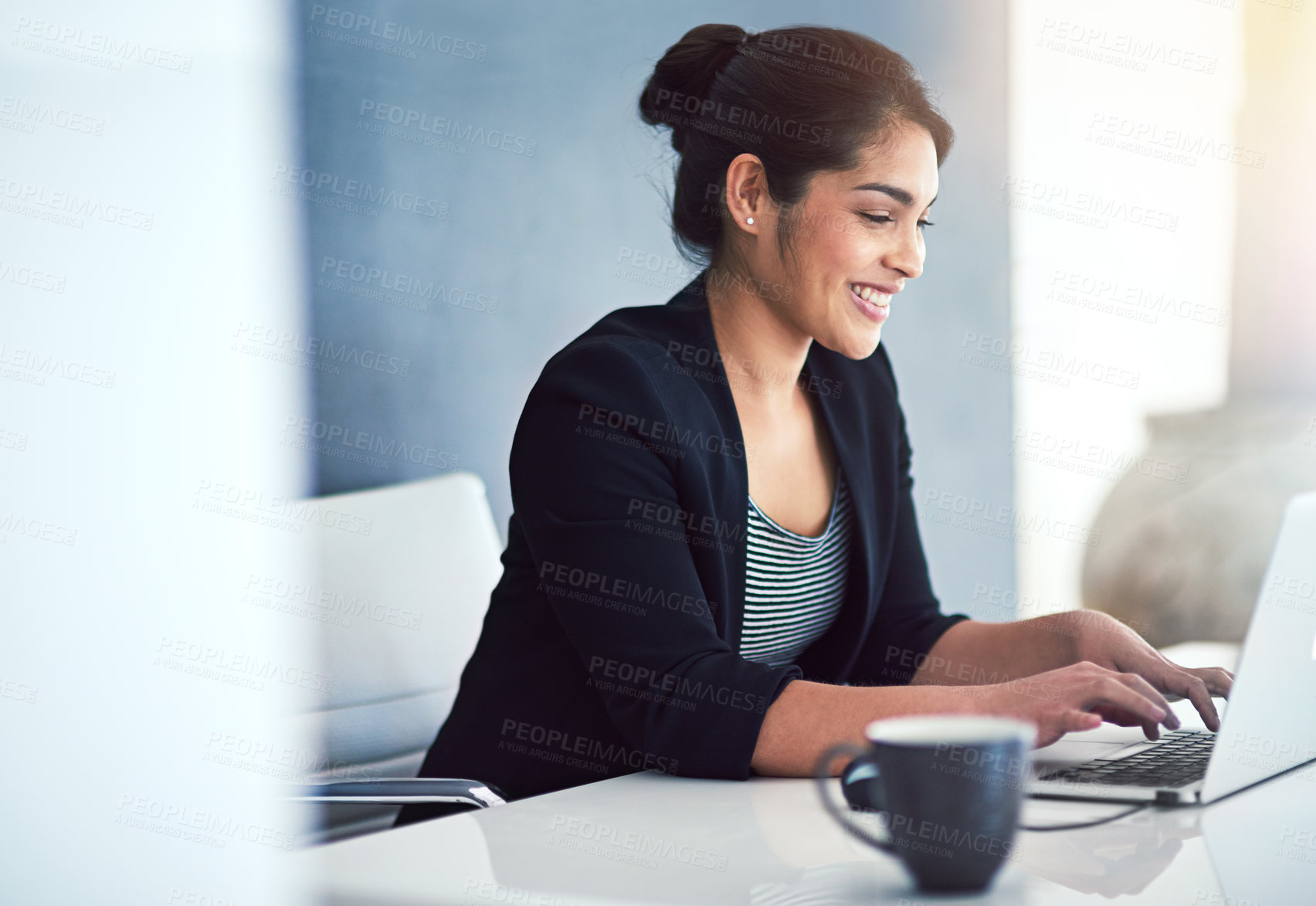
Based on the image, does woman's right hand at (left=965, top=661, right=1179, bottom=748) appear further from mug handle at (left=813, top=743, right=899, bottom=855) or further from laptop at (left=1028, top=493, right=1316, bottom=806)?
mug handle at (left=813, top=743, right=899, bottom=855)

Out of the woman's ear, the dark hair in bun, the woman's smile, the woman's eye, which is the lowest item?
the woman's smile

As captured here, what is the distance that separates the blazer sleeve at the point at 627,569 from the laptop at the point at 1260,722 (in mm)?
253

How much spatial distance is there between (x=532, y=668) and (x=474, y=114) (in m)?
1.14

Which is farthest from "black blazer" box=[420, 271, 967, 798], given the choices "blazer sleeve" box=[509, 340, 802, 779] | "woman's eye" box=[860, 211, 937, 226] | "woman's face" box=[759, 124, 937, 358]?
"woman's eye" box=[860, 211, 937, 226]

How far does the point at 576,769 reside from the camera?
1.07 m

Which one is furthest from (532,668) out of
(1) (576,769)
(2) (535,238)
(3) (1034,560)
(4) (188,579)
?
(3) (1034,560)

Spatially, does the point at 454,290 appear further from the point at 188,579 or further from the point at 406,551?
the point at 188,579

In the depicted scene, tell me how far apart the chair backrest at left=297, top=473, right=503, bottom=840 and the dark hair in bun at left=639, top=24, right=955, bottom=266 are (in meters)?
0.56

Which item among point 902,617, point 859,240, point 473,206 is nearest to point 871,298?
point 859,240

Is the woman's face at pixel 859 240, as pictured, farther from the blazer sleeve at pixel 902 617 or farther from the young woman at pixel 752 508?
the blazer sleeve at pixel 902 617

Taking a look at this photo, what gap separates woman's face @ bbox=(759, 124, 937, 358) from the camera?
1183 mm

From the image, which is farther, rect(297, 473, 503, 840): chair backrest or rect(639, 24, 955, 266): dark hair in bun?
rect(297, 473, 503, 840): chair backrest

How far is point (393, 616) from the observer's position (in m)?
1.44

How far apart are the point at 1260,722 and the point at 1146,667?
0.26 m
